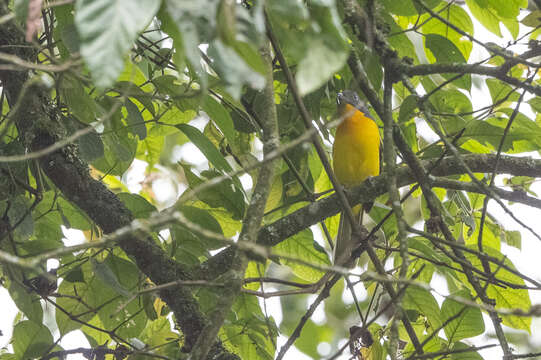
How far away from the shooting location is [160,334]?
8.37ft

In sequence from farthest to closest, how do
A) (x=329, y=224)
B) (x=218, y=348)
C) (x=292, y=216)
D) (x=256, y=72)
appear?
(x=329, y=224) < (x=292, y=216) < (x=218, y=348) < (x=256, y=72)

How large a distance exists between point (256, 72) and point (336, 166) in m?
3.87

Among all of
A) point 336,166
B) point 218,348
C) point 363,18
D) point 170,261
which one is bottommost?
point 218,348

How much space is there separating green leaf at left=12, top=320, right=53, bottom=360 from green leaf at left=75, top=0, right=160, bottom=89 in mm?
1839

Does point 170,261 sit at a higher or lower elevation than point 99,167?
lower

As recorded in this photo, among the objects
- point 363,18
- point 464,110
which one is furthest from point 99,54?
point 464,110

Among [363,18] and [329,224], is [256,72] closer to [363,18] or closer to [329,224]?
[363,18]

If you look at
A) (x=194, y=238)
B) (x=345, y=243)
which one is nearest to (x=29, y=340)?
(x=194, y=238)

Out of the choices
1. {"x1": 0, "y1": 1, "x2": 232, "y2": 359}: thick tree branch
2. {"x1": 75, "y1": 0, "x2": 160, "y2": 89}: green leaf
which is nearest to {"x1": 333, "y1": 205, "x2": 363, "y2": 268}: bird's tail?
{"x1": 0, "y1": 1, "x2": 232, "y2": 359}: thick tree branch

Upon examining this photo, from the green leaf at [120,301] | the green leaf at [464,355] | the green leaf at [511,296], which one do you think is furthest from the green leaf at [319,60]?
the green leaf at [511,296]

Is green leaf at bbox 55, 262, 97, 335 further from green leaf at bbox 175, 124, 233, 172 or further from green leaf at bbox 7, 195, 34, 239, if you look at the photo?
green leaf at bbox 175, 124, 233, 172

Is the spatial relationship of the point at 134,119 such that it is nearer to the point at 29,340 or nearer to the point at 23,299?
the point at 23,299

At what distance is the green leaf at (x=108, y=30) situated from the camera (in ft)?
2.76

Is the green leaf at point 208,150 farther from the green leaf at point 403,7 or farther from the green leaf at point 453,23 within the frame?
the green leaf at point 453,23
